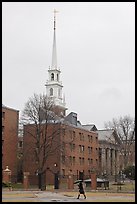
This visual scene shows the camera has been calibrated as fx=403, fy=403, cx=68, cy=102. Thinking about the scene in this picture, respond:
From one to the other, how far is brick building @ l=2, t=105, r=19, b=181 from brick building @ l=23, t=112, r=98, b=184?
1855mm

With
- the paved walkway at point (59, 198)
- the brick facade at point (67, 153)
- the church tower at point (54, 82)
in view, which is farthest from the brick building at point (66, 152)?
the church tower at point (54, 82)

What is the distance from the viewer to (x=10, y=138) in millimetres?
63344

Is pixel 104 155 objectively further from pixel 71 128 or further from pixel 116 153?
pixel 71 128

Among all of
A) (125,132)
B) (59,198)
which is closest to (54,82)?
(125,132)

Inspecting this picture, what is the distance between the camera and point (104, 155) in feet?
292

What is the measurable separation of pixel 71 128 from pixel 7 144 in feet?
39.7

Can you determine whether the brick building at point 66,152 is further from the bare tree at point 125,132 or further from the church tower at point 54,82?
the church tower at point 54,82

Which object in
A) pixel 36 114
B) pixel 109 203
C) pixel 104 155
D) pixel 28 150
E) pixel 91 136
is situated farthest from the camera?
pixel 104 155

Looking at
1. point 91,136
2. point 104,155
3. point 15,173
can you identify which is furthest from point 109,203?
point 104,155

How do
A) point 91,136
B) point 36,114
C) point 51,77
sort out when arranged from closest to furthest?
point 36,114
point 91,136
point 51,77

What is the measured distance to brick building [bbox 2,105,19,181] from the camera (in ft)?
202

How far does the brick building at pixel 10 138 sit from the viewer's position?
61500 mm

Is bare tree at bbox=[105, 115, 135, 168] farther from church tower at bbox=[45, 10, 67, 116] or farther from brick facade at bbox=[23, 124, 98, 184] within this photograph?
church tower at bbox=[45, 10, 67, 116]

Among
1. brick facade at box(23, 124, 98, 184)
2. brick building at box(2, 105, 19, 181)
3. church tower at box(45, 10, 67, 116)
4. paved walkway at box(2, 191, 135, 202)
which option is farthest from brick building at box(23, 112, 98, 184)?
church tower at box(45, 10, 67, 116)
